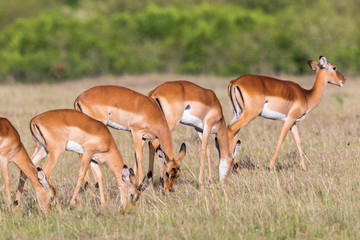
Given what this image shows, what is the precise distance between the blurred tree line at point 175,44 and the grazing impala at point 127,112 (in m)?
20.9

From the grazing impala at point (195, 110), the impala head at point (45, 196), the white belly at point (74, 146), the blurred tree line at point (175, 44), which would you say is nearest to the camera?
the impala head at point (45, 196)

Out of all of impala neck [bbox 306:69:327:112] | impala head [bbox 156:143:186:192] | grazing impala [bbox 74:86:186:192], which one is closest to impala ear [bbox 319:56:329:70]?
impala neck [bbox 306:69:327:112]

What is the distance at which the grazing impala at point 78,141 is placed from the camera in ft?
17.6

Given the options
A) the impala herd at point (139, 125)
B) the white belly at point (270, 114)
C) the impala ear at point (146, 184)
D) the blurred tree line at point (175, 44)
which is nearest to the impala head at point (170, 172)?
the impala herd at point (139, 125)

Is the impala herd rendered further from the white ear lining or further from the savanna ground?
the savanna ground

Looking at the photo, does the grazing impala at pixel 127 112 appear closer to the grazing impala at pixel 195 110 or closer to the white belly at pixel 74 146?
the grazing impala at pixel 195 110

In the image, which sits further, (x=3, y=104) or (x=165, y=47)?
(x=165, y=47)

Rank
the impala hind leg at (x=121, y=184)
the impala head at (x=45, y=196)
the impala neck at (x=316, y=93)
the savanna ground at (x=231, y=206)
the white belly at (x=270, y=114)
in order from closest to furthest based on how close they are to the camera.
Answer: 1. the savanna ground at (x=231, y=206)
2. the impala head at (x=45, y=196)
3. the impala hind leg at (x=121, y=184)
4. the white belly at (x=270, y=114)
5. the impala neck at (x=316, y=93)

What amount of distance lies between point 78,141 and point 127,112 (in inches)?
35.3

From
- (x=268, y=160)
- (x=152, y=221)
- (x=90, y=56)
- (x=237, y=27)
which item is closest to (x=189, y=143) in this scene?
(x=268, y=160)

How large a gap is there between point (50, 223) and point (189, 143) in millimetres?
4019

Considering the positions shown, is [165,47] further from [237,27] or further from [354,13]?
[354,13]

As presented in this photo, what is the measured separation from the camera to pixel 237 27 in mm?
30688

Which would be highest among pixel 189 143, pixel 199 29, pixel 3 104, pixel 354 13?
pixel 354 13
